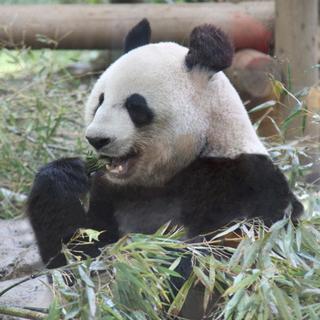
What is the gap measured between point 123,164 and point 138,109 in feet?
0.64

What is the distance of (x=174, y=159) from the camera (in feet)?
10.3

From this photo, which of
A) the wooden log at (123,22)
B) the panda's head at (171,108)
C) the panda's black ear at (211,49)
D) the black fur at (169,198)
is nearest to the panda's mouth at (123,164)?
the panda's head at (171,108)

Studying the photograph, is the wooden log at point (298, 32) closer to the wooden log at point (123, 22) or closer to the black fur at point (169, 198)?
the wooden log at point (123, 22)

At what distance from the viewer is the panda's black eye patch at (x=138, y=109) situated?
306cm

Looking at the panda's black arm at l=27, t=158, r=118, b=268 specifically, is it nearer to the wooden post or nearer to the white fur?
the white fur

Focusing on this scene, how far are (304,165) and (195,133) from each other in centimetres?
92

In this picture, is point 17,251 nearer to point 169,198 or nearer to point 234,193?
point 169,198

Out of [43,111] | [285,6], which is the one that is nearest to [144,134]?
[43,111]

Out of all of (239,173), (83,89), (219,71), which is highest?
(219,71)

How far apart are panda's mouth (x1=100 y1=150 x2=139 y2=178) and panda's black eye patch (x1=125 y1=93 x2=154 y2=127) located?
0.35ft

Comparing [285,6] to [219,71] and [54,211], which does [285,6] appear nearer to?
[219,71]

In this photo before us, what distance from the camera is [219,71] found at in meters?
3.17

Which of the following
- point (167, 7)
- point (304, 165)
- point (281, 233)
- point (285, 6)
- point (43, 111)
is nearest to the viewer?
point (281, 233)

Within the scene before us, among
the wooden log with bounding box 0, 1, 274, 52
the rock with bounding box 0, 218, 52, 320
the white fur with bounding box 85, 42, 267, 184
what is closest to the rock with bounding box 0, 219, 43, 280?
the rock with bounding box 0, 218, 52, 320
